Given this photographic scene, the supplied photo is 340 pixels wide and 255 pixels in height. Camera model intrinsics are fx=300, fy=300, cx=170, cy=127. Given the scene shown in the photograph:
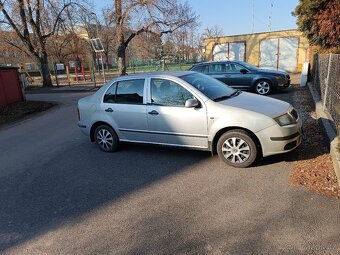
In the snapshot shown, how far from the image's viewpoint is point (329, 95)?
6.87m

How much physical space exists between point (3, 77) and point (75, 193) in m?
11.5

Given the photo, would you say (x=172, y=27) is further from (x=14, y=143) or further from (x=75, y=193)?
(x=75, y=193)

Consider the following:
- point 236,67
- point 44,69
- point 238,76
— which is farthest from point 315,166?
point 44,69

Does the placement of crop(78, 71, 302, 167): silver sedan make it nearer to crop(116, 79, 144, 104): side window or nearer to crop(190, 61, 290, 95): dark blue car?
crop(116, 79, 144, 104): side window

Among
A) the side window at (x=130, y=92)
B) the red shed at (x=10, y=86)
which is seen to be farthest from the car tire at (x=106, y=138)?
the red shed at (x=10, y=86)

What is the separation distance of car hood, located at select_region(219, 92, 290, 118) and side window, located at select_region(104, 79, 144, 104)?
1606 millimetres

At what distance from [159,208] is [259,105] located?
243 centimetres

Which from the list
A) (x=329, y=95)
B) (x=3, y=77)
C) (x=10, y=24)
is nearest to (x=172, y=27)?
(x=10, y=24)

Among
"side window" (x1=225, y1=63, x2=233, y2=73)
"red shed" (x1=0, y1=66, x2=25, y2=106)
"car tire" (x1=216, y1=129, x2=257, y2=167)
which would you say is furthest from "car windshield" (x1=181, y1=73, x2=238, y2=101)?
"red shed" (x1=0, y1=66, x2=25, y2=106)

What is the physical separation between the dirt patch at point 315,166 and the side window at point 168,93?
6.94ft

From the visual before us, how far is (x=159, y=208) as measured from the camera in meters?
3.88

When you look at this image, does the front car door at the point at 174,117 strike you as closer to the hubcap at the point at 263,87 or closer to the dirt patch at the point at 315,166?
the dirt patch at the point at 315,166

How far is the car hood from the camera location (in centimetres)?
476

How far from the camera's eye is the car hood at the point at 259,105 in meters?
4.76
